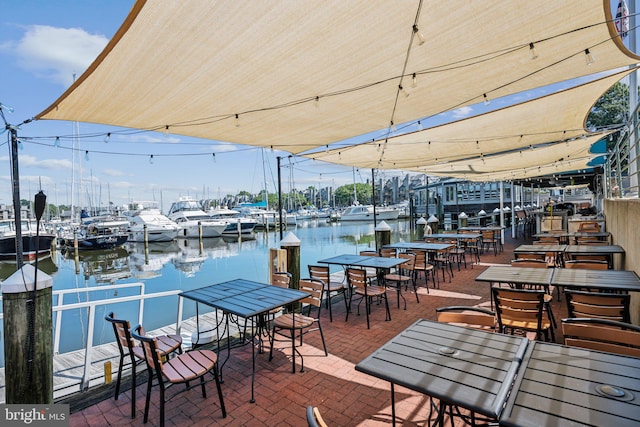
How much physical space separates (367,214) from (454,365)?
134 ft

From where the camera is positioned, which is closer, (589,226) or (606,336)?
(606,336)

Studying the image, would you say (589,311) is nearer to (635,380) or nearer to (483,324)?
(483,324)

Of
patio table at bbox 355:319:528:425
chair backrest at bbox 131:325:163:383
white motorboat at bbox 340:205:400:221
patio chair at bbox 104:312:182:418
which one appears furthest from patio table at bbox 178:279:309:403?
white motorboat at bbox 340:205:400:221

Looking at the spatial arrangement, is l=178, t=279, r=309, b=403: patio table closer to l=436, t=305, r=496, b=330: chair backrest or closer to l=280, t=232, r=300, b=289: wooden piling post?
l=280, t=232, r=300, b=289: wooden piling post

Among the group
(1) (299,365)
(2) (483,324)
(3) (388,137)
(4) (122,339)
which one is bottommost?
(1) (299,365)

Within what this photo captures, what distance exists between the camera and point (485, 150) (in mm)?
7133

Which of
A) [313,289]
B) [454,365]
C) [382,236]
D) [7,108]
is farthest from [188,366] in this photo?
[382,236]

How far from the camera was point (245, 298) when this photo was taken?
325 cm

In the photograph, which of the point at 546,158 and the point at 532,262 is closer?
the point at 532,262

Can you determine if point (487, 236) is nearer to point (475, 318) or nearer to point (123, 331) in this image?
point (475, 318)

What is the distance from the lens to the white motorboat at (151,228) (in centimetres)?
2625

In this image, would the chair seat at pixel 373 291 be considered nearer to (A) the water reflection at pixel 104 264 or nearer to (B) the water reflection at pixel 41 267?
(A) the water reflection at pixel 104 264

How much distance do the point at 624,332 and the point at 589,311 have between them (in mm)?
984

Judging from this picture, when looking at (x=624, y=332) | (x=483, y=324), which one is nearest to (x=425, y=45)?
(x=483, y=324)
